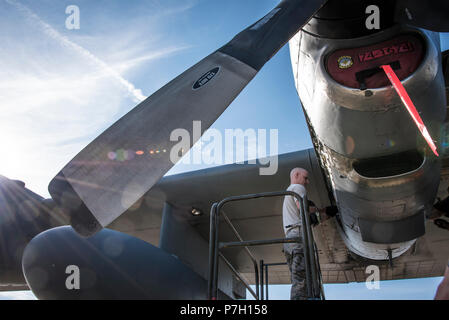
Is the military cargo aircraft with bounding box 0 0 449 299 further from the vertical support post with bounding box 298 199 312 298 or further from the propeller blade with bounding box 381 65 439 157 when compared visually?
the vertical support post with bounding box 298 199 312 298

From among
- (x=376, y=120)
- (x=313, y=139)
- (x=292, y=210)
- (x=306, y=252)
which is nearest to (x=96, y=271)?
(x=306, y=252)

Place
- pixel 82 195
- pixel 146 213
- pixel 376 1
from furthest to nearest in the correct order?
pixel 146 213, pixel 376 1, pixel 82 195

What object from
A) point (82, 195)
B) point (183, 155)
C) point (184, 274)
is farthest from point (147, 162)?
point (184, 274)

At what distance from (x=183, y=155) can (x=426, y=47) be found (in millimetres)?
2322

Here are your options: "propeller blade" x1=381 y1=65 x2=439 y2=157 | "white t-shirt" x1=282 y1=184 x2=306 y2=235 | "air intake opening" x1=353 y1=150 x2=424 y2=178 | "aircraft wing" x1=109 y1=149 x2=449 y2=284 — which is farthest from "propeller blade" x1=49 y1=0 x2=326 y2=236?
"aircraft wing" x1=109 y1=149 x2=449 y2=284

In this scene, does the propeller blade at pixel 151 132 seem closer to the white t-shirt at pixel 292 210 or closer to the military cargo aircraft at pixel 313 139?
the military cargo aircraft at pixel 313 139

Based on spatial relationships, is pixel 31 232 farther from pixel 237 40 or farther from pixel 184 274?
pixel 237 40

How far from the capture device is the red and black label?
2729 millimetres

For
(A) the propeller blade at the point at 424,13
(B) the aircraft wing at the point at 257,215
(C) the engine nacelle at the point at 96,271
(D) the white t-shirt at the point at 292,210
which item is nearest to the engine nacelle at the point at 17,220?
(B) the aircraft wing at the point at 257,215

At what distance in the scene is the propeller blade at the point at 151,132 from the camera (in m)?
1.60

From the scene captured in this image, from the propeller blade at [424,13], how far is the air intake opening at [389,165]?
1.16 meters

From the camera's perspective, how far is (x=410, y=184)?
3.29 meters

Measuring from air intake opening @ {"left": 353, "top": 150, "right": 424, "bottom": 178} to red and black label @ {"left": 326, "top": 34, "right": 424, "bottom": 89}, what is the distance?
2.82 feet
